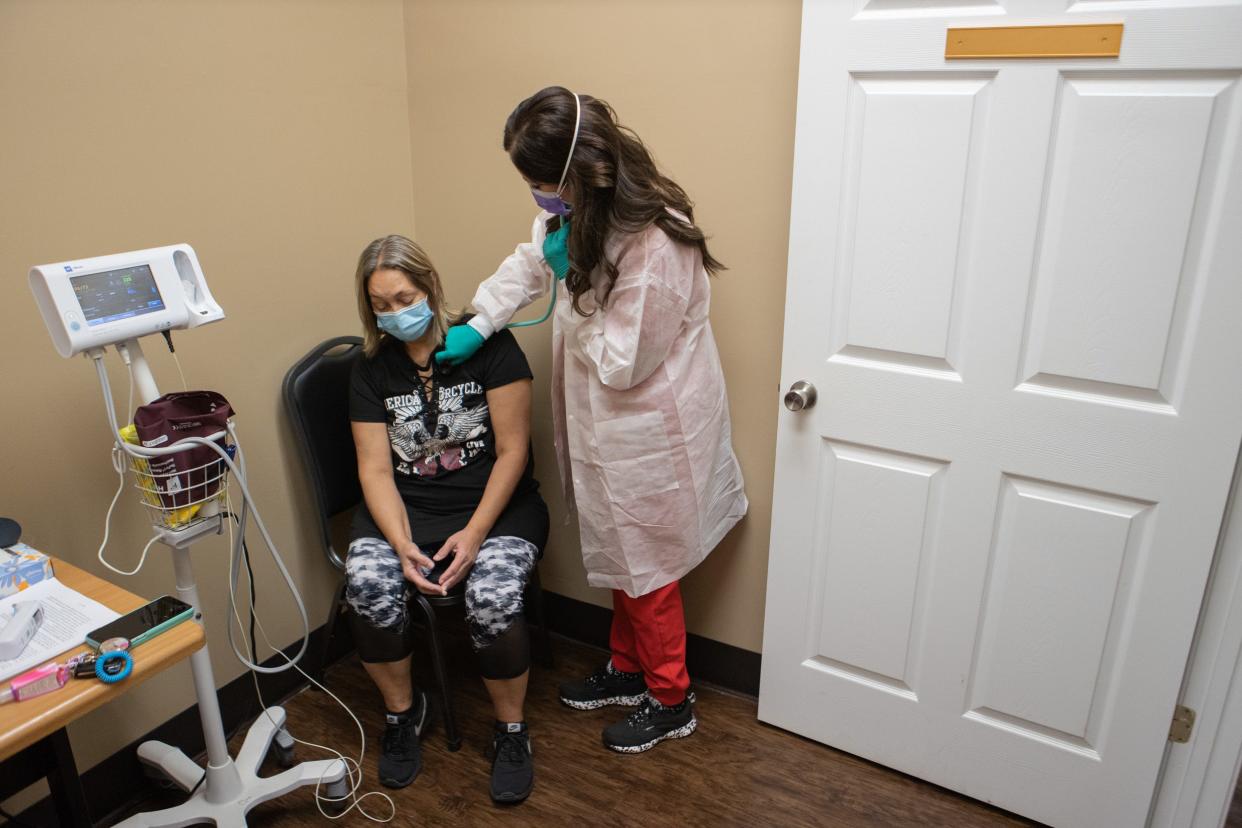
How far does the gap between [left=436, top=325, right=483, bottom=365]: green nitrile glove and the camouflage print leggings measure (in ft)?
1.48

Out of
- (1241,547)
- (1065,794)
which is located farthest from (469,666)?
(1241,547)

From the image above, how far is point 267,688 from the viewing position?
216 cm

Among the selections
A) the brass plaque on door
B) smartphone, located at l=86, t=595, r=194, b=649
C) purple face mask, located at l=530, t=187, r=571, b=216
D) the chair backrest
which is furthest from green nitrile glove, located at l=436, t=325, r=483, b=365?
the brass plaque on door

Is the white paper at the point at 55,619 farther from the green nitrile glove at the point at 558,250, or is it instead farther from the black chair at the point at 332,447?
the green nitrile glove at the point at 558,250

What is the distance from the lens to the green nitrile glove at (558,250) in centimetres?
176

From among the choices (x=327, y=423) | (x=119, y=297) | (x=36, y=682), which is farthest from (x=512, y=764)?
(x=119, y=297)

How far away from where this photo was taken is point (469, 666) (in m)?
2.35

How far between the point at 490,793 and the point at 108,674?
3.18 feet

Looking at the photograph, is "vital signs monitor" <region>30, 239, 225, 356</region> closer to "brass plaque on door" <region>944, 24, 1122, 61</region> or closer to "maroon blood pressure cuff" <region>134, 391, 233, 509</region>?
"maroon blood pressure cuff" <region>134, 391, 233, 509</region>

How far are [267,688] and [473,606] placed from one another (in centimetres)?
70

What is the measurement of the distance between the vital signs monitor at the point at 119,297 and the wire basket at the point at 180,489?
218 mm

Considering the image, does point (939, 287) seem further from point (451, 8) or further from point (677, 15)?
point (451, 8)

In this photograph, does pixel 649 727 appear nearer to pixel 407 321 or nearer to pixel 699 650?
pixel 699 650

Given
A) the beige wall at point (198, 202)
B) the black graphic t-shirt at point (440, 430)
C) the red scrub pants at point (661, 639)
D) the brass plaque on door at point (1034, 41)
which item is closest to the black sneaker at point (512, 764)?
the red scrub pants at point (661, 639)
